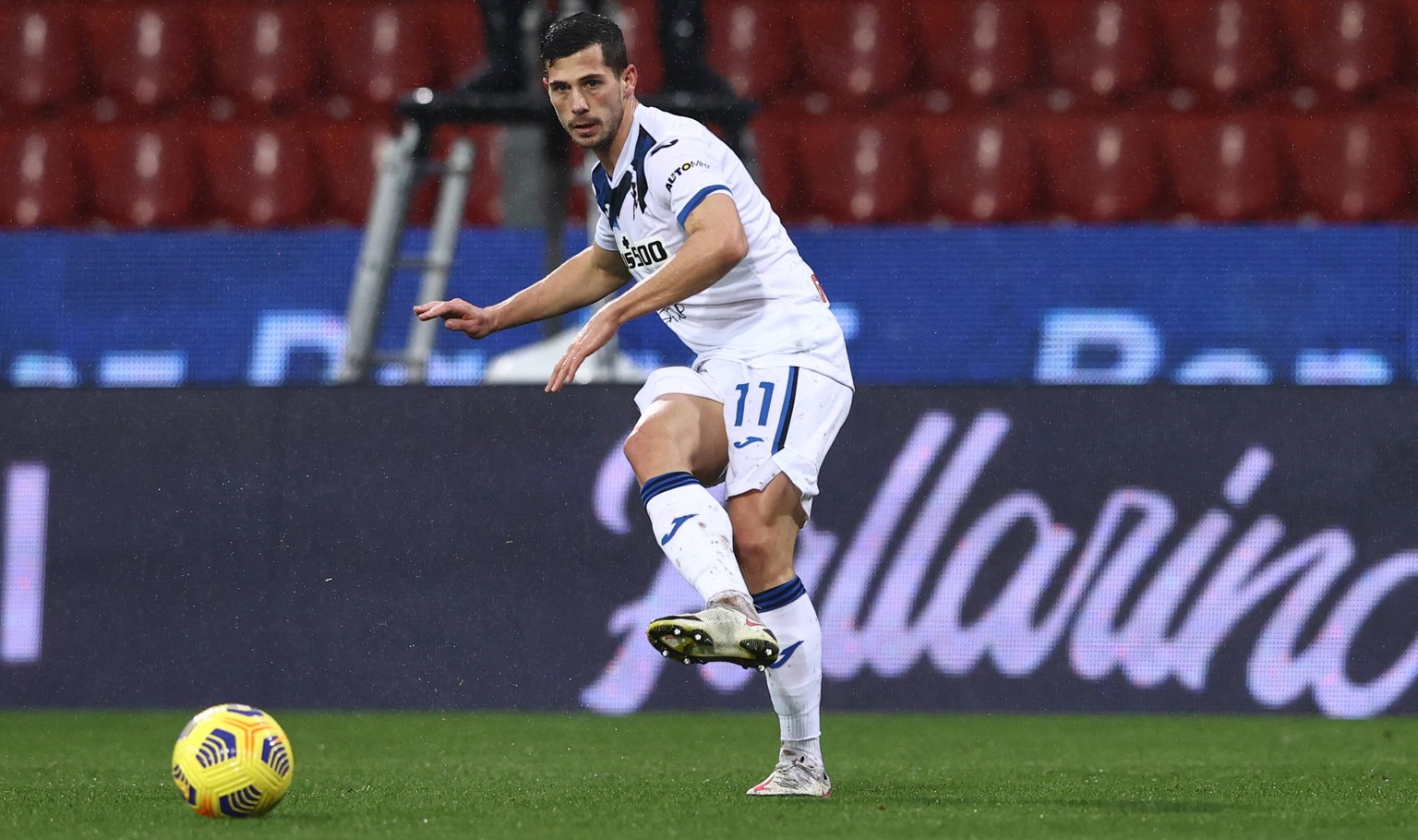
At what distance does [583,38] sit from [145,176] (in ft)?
22.3

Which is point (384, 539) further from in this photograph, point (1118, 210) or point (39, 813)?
point (1118, 210)

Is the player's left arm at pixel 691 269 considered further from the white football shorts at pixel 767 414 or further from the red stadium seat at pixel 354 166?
the red stadium seat at pixel 354 166

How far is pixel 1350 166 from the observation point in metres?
10.3

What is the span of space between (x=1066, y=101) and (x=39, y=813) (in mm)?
7619

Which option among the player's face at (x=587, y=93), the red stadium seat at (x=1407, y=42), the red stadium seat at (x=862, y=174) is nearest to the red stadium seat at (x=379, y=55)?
the red stadium seat at (x=862, y=174)

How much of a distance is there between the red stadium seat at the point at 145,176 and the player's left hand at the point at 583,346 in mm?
6896

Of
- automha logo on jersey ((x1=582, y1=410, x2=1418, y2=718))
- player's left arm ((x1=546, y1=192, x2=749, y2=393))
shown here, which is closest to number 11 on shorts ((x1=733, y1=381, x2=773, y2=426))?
player's left arm ((x1=546, y1=192, x2=749, y2=393))

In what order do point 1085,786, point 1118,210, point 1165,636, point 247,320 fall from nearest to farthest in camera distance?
point 1085,786 < point 1165,636 < point 247,320 < point 1118,210

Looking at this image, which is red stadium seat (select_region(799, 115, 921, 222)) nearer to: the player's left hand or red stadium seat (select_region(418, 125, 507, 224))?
red stadium seat (select_region(418, 125, 507, 224))

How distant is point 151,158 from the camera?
10773 mm

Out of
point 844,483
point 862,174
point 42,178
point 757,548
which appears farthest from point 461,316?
point 42,178

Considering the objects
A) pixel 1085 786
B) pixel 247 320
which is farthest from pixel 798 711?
pixel 247 320

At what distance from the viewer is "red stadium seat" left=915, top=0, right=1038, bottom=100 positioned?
35.7ft

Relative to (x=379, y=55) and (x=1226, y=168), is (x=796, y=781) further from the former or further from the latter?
(x=379, y=55)
